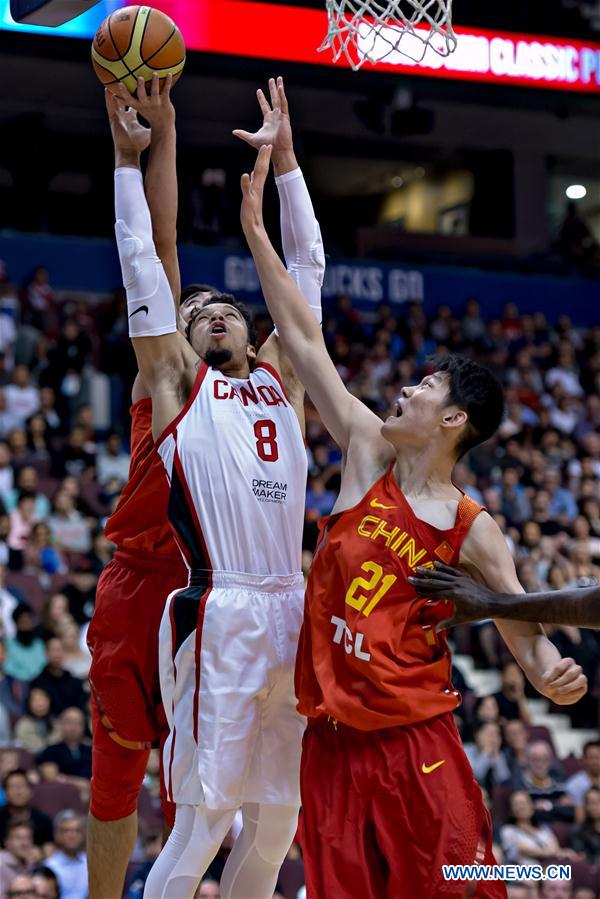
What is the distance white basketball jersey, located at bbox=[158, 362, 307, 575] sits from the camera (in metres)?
4.16

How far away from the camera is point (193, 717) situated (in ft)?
13.2

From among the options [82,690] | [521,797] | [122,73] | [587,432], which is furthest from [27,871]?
[587,432]

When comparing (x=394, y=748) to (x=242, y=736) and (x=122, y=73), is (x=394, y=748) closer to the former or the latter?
(x=242, y=736)

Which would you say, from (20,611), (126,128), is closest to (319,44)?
(20,611)

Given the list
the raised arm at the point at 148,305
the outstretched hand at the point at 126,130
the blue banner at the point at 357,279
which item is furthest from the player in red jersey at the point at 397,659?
the blue banner at the point at 357,279

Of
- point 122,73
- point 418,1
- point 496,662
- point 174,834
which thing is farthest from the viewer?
point 496,662

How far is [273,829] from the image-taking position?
13.7 ft

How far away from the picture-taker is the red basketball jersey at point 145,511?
15.0 feet

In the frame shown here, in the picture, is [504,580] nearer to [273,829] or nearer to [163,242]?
[273,829]

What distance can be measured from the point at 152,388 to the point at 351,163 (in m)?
17.0

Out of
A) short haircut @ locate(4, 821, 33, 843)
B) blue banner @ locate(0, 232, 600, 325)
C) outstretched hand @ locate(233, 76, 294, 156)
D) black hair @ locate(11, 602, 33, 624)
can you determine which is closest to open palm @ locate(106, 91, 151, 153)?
outstretched hand @ locate(233, 76, 294, 156)

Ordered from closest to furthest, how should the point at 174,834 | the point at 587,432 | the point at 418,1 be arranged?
the point at 174,834, the point at 418,1, the point at 587,432

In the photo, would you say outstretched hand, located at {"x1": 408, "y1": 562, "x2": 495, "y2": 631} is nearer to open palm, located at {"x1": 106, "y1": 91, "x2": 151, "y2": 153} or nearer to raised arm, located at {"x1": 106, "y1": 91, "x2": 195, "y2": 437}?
raised arm, located at {"x1": 106, "y1": 91, "x2": 195, "y2": 437}

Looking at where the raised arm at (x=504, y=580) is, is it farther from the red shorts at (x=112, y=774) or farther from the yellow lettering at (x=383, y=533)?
the red shorts at (x=112, y=774)
